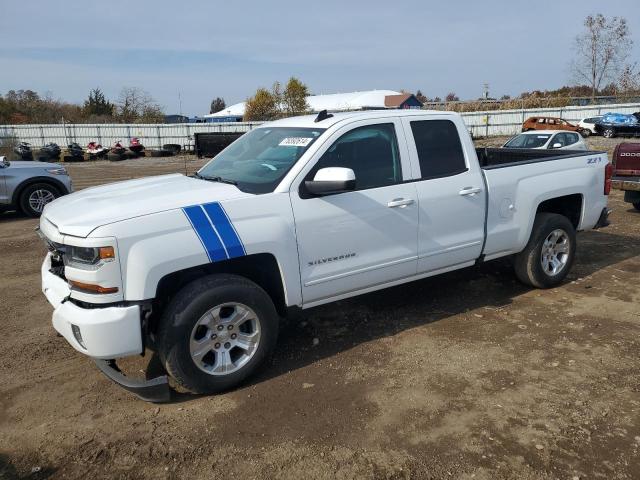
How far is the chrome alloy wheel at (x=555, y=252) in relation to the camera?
5586mm

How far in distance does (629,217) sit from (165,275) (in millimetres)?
9242

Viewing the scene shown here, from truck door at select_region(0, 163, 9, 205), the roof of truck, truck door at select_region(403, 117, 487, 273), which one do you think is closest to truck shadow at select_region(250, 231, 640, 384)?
truck door at select_region(403, 117, 487, 273)

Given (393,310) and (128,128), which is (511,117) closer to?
(128,128)

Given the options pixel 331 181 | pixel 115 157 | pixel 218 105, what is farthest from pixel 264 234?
pixel 218 105

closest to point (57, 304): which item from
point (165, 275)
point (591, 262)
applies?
point (165, 275)

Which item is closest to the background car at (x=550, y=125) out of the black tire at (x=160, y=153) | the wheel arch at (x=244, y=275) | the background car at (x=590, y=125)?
the background car at (x=590, y=125)

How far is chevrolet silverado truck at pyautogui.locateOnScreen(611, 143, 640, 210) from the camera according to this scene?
9.30m

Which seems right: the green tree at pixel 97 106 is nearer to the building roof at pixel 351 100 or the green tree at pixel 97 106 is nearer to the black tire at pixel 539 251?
the building roof at pixel 351 100

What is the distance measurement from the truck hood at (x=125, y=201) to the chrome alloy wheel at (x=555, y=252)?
3.51 m

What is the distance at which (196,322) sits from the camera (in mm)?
3451

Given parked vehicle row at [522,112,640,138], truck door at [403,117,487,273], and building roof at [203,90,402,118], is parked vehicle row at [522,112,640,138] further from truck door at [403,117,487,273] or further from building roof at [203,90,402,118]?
building roof at [203,90,402,118]

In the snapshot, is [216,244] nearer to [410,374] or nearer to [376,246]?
[376,246]

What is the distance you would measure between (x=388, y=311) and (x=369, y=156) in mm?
1661

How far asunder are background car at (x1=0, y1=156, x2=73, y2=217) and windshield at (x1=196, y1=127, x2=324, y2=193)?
736 cm
